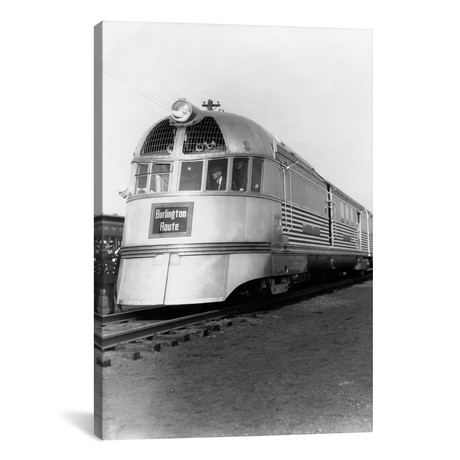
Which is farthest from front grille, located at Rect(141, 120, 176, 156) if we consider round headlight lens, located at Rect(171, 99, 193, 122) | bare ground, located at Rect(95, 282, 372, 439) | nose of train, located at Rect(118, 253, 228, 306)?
bare ground, located at Rect(95, 282, 372, 439)

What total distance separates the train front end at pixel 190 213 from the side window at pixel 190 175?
1cm

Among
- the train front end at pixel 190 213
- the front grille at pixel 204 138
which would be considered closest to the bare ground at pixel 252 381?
the train front end at pixel 190 213

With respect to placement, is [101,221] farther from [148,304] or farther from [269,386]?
[269,386]

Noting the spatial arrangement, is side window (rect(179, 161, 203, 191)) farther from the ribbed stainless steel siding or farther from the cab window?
the ribbed stainless steel siding

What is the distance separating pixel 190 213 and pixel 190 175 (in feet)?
1.34

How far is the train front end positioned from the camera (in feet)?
21.3

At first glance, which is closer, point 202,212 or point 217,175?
point 202,212

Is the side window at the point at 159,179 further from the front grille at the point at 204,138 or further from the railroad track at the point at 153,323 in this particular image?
the railroad track at the point at 153,323

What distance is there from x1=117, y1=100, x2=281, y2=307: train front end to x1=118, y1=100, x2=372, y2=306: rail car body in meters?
0.01

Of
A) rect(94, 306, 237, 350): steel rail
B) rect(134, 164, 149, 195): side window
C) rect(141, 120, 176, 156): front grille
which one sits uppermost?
rect(141, 120, 176, 156): front grille

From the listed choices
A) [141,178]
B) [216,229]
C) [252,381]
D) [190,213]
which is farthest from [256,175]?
[252,381]

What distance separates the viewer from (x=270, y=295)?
7.25 m

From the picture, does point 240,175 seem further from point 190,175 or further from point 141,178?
point 141,178

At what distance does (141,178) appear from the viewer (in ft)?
21.7
